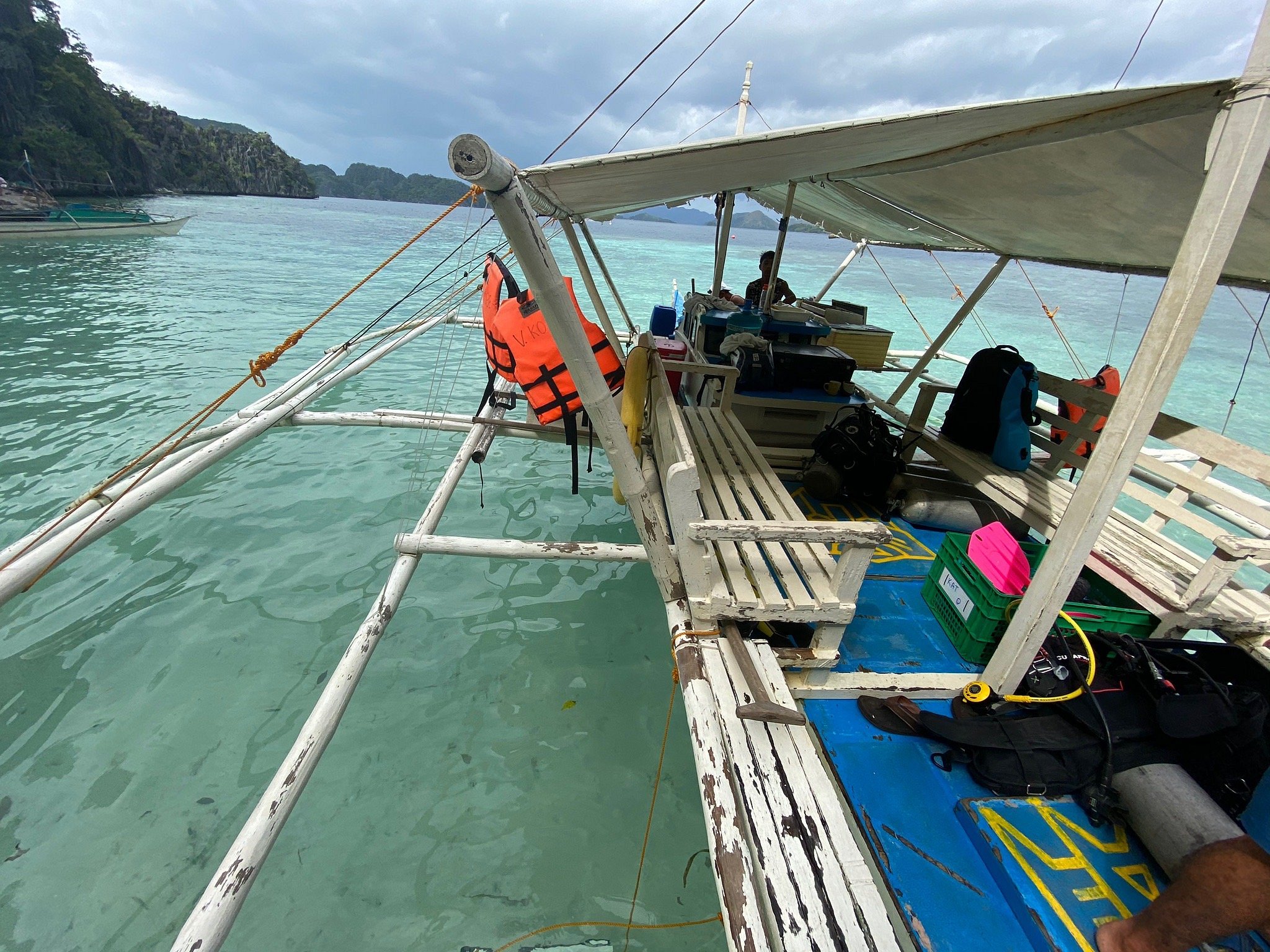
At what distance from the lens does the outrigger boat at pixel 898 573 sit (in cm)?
199

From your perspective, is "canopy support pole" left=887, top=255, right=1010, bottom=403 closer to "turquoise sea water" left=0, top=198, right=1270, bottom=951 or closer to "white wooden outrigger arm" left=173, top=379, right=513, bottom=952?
"turquoise sea water" left=0, top=198, right=1270, bottom=951

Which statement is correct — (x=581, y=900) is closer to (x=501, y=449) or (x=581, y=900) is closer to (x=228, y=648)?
(x=228, y=648)

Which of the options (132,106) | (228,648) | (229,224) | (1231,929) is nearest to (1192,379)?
(1231,929)

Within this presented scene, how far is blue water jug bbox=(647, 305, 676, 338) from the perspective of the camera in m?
8.95

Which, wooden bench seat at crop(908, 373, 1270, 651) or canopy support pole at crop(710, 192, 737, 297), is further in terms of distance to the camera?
canopy support pole at crop(710, 192, 737, 297)

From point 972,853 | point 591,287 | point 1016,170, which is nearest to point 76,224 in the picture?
point 591,287

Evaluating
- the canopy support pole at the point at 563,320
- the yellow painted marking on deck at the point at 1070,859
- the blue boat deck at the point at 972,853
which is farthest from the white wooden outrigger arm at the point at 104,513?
the yellow painted marking on deck at the point at 1070,859

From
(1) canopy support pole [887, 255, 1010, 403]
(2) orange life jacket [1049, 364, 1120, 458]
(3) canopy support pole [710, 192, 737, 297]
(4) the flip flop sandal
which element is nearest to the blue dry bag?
(2) orange life jacket [1049, 364, 1120, 458]

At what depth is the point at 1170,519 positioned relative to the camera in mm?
3750

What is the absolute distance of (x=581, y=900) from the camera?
346 centimetres

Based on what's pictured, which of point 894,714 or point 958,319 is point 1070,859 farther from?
point 958,319

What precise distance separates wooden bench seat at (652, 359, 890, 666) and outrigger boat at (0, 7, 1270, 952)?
17 mm

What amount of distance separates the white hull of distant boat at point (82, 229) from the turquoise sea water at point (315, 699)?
83.4 ft

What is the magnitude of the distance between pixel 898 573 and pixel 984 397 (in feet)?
6.28
